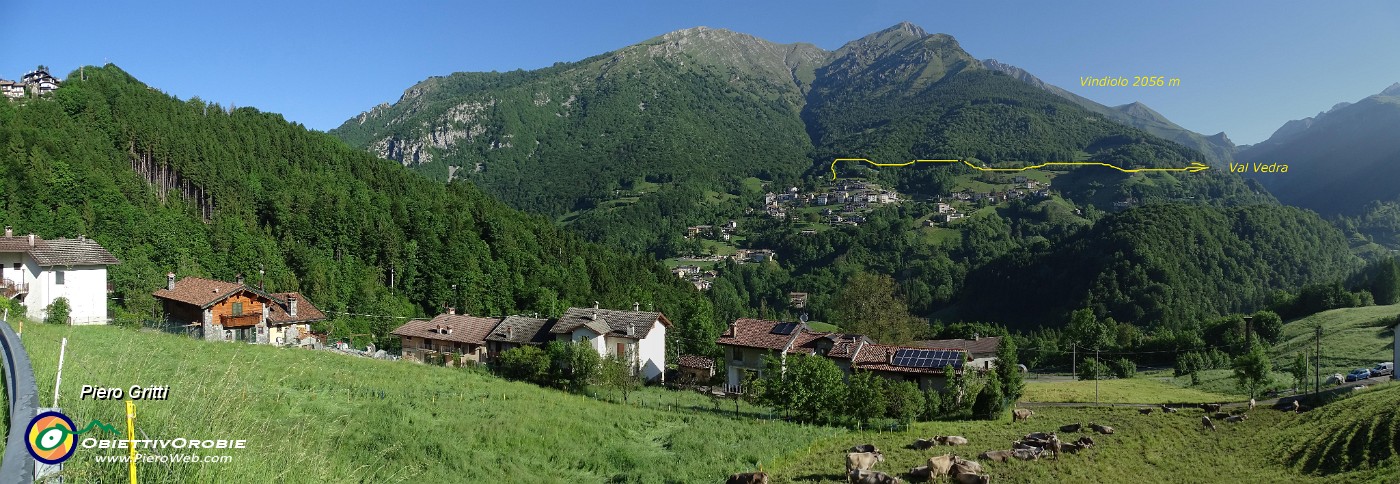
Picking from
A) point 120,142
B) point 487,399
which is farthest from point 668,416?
point 120,142

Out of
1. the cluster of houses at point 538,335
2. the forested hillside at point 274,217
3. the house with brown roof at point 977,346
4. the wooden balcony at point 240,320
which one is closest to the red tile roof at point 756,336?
the cluster of houses at point 538,335

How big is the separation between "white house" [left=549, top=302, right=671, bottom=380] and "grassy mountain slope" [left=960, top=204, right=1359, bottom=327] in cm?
9839

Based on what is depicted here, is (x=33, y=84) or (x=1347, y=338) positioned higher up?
(x=33, y=84)

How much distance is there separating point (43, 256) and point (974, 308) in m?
145

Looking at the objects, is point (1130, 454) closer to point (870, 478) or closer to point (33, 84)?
point (870, 478)

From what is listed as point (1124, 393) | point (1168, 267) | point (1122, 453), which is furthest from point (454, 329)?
point (1168, 267)

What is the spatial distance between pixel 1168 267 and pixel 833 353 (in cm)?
10447

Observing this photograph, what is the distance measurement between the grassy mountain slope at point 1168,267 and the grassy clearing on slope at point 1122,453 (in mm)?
94775

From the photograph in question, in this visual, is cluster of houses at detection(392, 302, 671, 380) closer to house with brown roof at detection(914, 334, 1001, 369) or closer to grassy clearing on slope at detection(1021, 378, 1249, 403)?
grassy clearing on slope at detection(1021, 378, 1249, 403)

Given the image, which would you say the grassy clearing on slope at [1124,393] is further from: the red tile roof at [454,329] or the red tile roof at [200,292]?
the red tile roof at [200,292]

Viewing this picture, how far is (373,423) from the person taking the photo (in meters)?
19.2

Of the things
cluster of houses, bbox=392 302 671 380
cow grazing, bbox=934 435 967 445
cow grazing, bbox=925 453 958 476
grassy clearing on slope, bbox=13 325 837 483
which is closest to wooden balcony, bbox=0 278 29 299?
grassy clearing on slope, bbox=13 325 837 483

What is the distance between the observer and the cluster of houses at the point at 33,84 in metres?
100

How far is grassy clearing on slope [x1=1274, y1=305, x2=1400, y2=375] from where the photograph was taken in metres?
60.6
